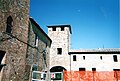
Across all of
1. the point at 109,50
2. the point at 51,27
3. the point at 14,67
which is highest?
the point at 51,27

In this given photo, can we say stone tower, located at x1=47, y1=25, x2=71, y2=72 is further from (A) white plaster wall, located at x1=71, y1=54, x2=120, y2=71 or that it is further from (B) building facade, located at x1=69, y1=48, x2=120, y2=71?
(A) white plaster wall, located at x1=71, y1=54, x2=120, y2=71

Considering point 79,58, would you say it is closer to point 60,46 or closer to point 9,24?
point 60,46

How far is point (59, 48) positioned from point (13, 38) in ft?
45.3

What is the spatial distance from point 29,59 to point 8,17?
4.45 m

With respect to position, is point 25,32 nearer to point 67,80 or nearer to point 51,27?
point 67,80

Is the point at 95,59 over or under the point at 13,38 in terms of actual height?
under

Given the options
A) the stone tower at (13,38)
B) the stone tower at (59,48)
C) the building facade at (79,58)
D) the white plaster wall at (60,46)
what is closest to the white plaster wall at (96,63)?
the building facade at (79,58)

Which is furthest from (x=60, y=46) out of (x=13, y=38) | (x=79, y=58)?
(x=13, y=38)

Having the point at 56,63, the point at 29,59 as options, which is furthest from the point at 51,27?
the point at 29,59

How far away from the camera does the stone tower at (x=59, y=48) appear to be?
22.4 meters

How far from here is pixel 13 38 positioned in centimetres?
974

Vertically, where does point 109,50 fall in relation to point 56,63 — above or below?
above

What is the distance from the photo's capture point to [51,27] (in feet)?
79.3

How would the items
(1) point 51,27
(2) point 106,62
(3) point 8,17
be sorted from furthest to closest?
1. (1) point 51,27
2. (2) point 106,62
3. (3) point 8,17
